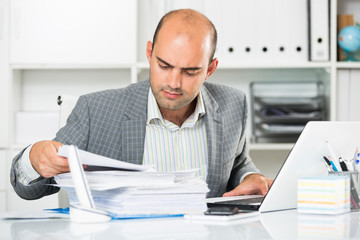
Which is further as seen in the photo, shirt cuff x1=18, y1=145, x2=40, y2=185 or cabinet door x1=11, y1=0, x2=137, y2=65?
cabinet door x1=11, y1=0, x2=137, y2=65

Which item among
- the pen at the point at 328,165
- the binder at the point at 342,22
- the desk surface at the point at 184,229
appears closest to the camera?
the desk surface at the point at 184,229

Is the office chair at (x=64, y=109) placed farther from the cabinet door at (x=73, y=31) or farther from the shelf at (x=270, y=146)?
the shelf at (x=270, y=146)

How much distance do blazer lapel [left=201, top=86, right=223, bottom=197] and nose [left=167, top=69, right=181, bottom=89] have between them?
28 centimetres

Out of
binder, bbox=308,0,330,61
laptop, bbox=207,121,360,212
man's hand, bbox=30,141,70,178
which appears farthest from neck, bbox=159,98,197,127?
binder, bbox=308,0,330,61

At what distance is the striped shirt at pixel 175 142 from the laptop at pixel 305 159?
439 millimetres

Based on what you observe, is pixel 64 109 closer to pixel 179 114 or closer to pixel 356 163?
pixel 179 114

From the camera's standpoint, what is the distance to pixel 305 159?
1.23m

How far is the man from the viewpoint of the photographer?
1506mm

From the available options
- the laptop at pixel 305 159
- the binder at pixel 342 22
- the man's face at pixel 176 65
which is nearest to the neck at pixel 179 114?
the man's face at pixel 176 65

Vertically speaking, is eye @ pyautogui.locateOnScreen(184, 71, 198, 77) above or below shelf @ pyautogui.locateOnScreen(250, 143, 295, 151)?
above

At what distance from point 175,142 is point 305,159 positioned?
59 cm

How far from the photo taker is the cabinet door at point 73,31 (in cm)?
253

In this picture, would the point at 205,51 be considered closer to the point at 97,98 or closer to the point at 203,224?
the point at 97,98

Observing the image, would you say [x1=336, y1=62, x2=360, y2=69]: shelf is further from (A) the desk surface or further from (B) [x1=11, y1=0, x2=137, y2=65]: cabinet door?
(A) the desk surface
